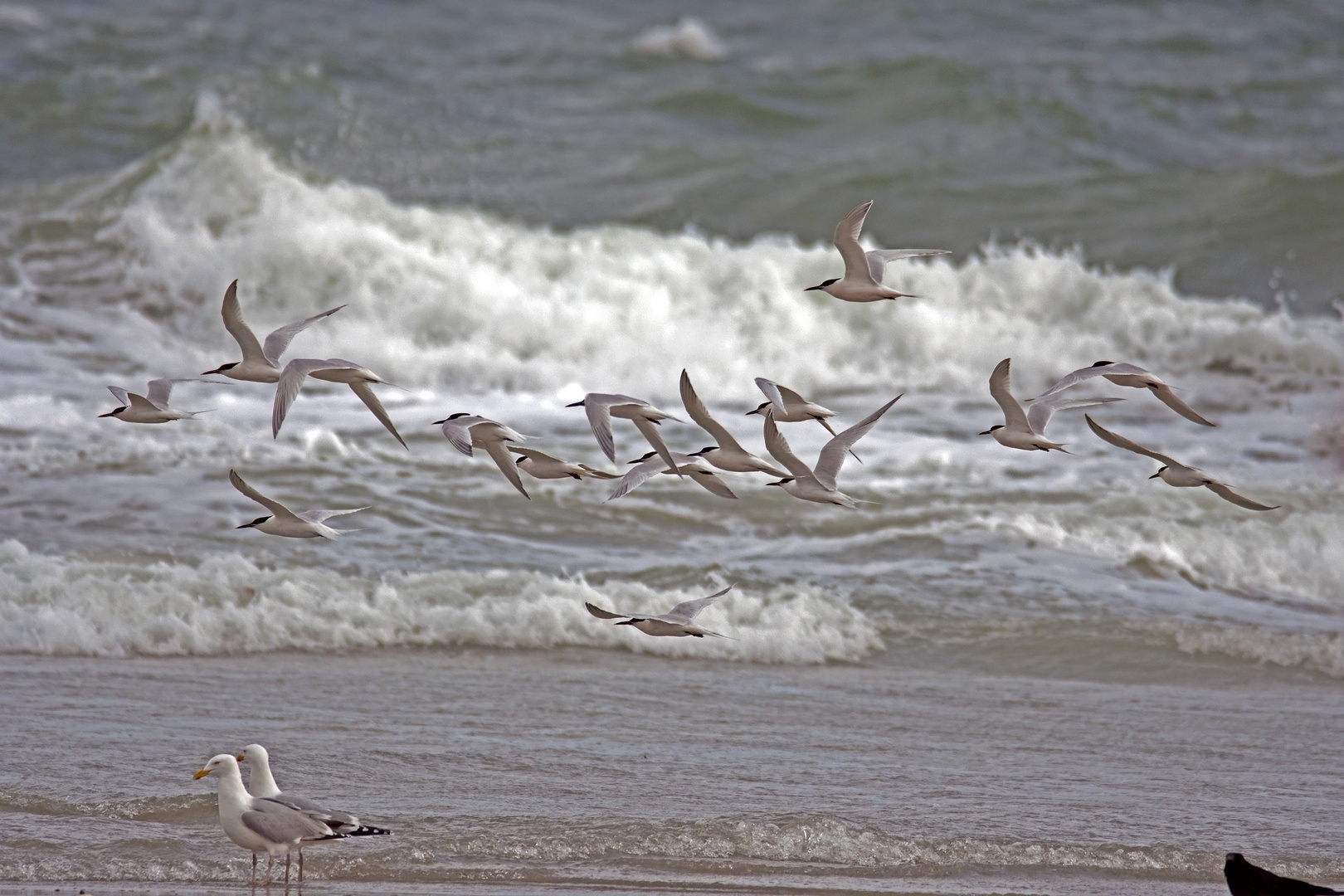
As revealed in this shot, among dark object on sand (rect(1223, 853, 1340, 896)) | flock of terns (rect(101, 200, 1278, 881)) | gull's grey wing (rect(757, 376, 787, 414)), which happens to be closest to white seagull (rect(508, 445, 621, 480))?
flock of terns (rect(101, 200, 1278, 881))

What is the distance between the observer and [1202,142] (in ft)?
68.8

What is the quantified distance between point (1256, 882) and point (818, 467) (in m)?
2.41

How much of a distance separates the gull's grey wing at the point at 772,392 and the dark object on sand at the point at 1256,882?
230cm

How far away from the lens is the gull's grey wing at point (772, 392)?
5.92m

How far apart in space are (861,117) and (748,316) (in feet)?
24.5

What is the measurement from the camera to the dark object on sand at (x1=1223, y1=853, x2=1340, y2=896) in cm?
471

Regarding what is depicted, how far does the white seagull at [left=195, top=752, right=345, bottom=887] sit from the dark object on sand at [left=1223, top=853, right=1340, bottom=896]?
9.02 feet

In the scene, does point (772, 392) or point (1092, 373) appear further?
point (772, 392)

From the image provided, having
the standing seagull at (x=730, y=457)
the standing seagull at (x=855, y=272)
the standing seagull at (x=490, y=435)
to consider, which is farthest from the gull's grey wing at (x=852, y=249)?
Answer: the standing seagull at (x=490, y=435)

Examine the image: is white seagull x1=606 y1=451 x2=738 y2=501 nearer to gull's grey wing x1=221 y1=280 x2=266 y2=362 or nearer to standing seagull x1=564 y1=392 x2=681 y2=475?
standing seagull x1=564 y1=392 x2=681 y2=475

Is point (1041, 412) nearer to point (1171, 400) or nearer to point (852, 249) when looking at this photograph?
point (1171, 400)

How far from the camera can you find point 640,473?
234 inches

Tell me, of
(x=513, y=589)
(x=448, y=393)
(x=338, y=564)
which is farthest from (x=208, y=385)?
(x=513, y=589)

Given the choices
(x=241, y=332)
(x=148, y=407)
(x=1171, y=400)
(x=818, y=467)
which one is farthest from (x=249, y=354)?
(x=1171, y=400)
